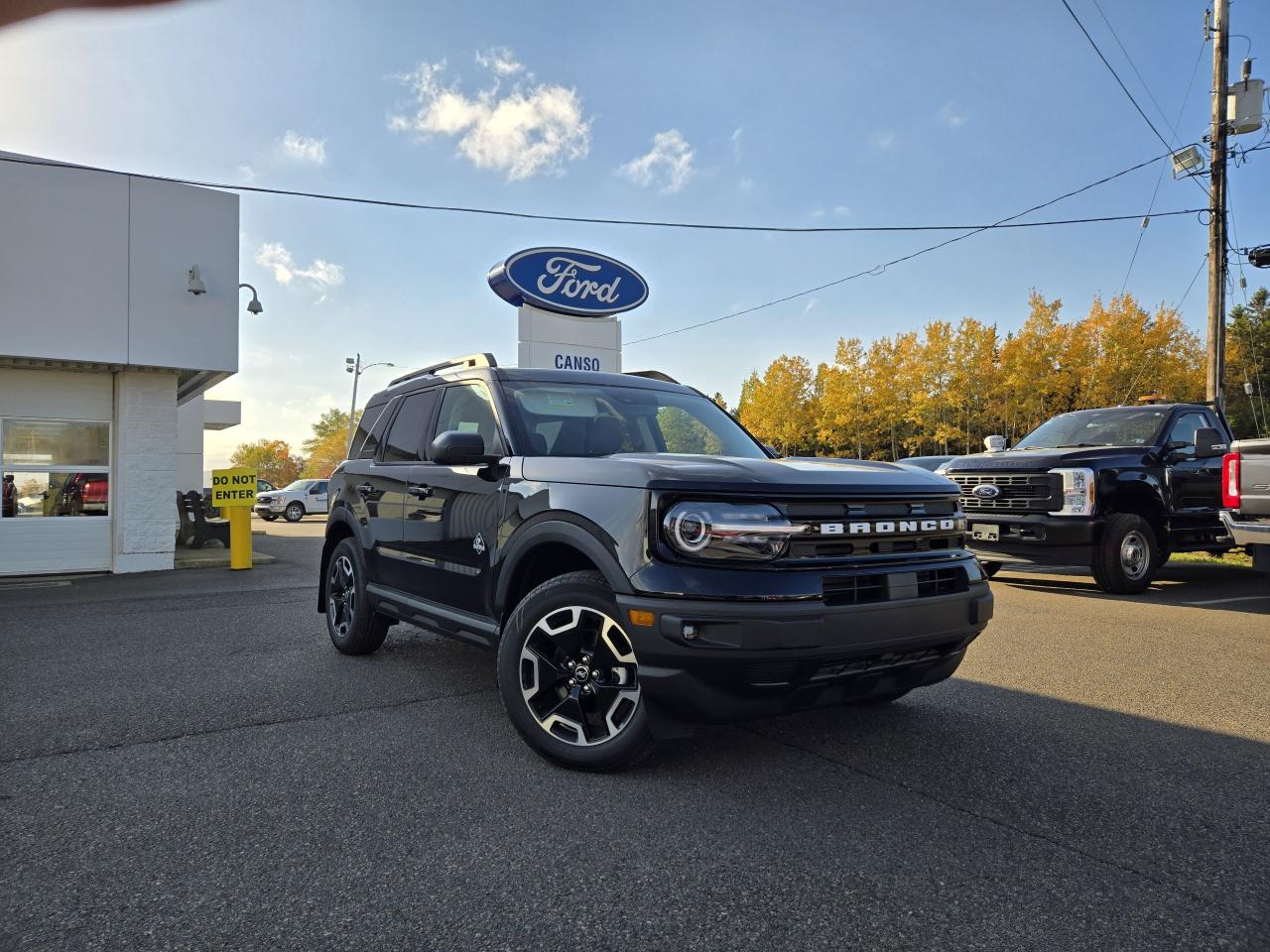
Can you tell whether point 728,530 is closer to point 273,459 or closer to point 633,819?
point 633,819

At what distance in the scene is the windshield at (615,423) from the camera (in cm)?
420

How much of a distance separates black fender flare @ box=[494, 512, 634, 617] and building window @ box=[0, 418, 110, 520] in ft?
36.9

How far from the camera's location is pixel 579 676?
11.2ft

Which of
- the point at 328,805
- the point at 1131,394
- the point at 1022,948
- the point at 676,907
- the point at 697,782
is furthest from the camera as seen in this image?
the point at 1131,394

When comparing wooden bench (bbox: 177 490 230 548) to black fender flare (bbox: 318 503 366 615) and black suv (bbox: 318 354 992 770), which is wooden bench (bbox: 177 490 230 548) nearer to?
black fender flare (bbox: 318 503 366 615)

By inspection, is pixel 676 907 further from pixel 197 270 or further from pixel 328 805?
pixel 197 270

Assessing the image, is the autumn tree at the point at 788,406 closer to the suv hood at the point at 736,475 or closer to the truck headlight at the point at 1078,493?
the truck headlight at the point at 1078,493

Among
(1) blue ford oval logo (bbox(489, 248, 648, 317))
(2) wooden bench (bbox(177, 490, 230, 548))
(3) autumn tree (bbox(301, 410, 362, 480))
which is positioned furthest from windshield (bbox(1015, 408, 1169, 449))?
(3) autumn tree (bbox(301, 410, 362, 480))

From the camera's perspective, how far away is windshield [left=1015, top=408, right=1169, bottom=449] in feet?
30.1

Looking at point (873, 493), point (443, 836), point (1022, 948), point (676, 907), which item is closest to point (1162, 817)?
point (1022, 948)

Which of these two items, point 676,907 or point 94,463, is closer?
point 676,907

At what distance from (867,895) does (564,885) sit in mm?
893

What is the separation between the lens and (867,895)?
2.38 m

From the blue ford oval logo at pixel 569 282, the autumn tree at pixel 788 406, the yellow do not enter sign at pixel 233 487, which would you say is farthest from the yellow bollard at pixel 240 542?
the autumn tree at pixel 788 406
